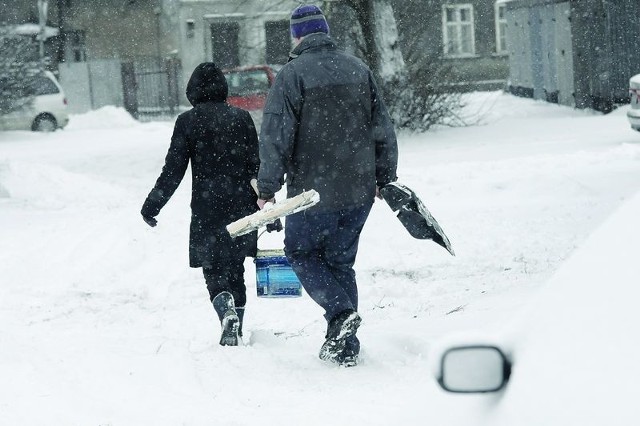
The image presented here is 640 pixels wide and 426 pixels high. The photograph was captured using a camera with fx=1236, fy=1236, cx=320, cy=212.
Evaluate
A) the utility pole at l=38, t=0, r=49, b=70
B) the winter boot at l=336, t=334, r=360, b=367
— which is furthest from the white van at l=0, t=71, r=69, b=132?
the winter boot at l=336, t=334, r=360, b=367

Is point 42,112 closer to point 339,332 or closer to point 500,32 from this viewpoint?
point 500,32

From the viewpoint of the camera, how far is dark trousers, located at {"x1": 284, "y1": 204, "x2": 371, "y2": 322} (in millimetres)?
A: 5715

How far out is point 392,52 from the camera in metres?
19.3

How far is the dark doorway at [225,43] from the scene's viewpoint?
A: 125 feet

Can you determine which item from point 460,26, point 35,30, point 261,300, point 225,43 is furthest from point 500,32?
point 261,300

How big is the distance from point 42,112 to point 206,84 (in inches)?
861

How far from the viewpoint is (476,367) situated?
7.53 ft

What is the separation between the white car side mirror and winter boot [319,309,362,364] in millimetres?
3395

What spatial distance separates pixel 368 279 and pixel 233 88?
19.8 meters

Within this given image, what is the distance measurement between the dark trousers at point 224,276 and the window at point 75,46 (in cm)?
3303

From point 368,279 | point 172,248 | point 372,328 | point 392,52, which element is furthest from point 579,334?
point 392,52

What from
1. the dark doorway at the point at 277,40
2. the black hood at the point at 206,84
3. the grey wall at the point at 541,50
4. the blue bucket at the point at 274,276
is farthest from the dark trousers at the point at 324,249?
the dark doorway at the point at 277,40

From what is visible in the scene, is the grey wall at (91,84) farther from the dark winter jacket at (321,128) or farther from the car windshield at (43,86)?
the dark winter jacket at (321,128)

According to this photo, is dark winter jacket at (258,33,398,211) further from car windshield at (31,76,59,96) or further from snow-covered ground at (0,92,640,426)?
car windshield at (31,76,59,96)
